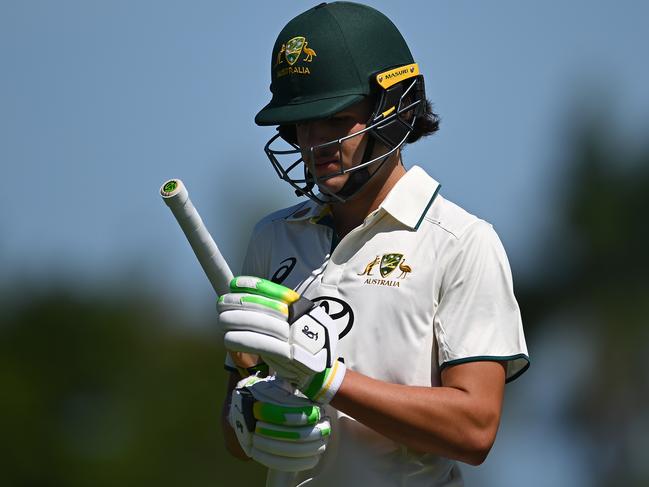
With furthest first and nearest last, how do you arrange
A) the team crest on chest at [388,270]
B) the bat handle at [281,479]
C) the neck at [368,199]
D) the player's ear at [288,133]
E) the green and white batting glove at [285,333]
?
1. the player's ear at [288,133]
2. the neck at [368,199]
3. the bat handle at [281,479]
4. the team crest on chest at [388,270]
5. the green and white batting glove at [285,333]

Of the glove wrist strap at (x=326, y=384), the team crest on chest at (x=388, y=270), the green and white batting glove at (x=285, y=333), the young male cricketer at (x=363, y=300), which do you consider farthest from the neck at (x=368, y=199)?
the glove wrist strap at (x=326, y=384)

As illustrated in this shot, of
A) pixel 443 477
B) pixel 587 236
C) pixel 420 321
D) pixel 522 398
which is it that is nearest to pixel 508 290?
pixel 420 321

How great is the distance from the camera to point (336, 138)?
5496mm

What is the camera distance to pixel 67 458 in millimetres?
25594

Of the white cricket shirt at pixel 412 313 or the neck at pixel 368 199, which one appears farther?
the neck at pixel 368 199

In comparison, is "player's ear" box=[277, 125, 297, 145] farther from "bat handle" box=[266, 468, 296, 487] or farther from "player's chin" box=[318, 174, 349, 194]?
"bat handle" box=[266, 468, 296, 487]

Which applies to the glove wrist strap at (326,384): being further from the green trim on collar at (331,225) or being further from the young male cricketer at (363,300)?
the green trim on collar at (331,225)

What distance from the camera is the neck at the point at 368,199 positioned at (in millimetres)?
5629

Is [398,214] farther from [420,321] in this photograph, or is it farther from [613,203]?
[613,203]

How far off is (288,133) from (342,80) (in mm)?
348

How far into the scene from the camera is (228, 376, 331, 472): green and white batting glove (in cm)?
512

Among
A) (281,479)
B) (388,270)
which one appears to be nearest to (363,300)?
(388,270)

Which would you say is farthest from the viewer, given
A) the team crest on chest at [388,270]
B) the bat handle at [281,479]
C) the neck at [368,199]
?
the neck at [368,199]

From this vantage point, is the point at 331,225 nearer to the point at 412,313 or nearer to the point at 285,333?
the point at 412,313
